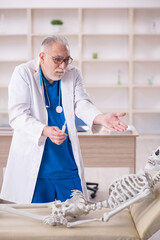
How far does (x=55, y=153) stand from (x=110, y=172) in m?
2.52

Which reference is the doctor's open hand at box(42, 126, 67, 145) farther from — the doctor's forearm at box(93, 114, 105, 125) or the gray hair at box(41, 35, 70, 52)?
the gray hair at box(41, 35, 70, 52)

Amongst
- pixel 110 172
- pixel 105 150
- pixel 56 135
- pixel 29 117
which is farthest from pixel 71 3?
pixel 56 135

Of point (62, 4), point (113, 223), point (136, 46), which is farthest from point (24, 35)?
point (113, 223)

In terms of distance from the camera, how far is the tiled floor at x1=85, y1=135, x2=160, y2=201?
12.3 feet

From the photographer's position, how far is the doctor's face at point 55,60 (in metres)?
1.88

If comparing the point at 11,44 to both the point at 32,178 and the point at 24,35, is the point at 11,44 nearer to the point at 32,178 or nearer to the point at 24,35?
the point at 24,35

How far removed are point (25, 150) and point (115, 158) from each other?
1.41m

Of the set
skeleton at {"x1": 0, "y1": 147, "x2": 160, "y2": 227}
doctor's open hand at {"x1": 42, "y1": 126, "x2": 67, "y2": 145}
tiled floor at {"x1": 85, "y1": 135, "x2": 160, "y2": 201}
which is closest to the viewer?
skeleton at {"x1": 0, "y1": 147, "x2": 160, "y2": 227}

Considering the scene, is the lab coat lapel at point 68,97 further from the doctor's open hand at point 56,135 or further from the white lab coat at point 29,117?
the doctor's open hand at point 56,135

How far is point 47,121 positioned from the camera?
1.97 metres

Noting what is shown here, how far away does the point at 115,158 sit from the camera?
3.26 m

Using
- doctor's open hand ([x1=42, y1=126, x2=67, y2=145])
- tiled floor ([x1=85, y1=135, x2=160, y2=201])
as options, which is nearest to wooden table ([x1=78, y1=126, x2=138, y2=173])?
tiled floor ([x1=85, y1=135, x2=160, y2=201])

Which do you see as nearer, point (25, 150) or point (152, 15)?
point (25, 150)

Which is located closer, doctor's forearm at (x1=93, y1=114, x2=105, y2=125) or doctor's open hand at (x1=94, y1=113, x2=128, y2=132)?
doctor's open hand at (x1=94, y1=113, x2=128, y2=132)
